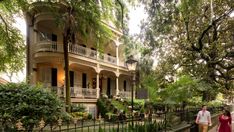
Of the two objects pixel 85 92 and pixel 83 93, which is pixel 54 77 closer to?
pixel 83 93

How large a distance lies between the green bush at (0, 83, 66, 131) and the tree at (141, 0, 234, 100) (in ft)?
19.9

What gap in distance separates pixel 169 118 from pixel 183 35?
1801 cm

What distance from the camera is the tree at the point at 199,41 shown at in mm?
20828

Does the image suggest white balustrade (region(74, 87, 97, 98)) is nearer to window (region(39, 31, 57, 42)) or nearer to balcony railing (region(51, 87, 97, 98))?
balcony railing (region(51, 87, 97, 98))

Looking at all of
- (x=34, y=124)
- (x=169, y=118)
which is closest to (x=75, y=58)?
(x=169, y=118)

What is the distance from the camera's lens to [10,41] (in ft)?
77.3

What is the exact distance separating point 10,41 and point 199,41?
1202 cm

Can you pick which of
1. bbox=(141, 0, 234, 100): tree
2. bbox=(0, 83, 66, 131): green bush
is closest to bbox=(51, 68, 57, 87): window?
bbox=(141, 0, 234, 100): tree

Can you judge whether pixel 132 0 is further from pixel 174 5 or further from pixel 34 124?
pixel 34 124

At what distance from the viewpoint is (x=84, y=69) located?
3538 cm

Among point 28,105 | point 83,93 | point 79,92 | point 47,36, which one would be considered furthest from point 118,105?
point 28,105

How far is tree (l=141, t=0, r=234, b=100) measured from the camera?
2083 cm

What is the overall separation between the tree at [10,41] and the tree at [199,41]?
8727 millimetres

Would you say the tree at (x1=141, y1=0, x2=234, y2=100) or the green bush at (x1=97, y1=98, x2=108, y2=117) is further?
the green bush at (x1=97, y1=98, x2=108, y2=117)
